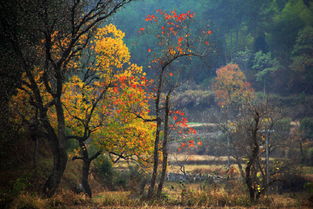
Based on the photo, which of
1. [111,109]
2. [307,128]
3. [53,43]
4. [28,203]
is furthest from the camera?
[307,128]

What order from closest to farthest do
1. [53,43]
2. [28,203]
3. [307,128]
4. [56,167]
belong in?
1. [28,203]
2. [53,43]
3. [56,167]
4. [307,128]

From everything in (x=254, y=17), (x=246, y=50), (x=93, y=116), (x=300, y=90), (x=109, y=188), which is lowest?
(x=109, y=188)

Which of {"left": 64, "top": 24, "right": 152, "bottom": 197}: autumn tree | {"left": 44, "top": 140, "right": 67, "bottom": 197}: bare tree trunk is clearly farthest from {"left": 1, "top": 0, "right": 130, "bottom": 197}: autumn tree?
{"left": 64, "top": 24, "right": 152, "bottom": 197}: autumn tree

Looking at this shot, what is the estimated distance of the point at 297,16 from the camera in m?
67.3

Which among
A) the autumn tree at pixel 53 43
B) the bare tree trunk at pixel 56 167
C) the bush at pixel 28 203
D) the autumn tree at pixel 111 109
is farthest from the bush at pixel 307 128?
the bush at pixel 28 203

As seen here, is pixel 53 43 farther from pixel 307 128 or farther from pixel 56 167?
pixel 307 128

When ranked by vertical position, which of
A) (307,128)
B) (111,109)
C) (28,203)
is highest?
(307,128)

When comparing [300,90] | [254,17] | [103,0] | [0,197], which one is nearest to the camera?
[0,197]

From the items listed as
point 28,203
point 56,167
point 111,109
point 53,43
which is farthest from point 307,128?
point 28,203

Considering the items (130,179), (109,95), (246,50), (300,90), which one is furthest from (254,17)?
(109,95)

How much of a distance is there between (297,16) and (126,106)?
5763 centimetres

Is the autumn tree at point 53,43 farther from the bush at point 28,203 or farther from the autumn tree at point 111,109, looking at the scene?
the autumn tree at point 111,109

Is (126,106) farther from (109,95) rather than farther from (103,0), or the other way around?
(103,0)

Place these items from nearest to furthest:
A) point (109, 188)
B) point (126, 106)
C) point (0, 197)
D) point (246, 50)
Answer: point (0, 197) < point (126, 106) < point (109, 188) < point (246, 50)
